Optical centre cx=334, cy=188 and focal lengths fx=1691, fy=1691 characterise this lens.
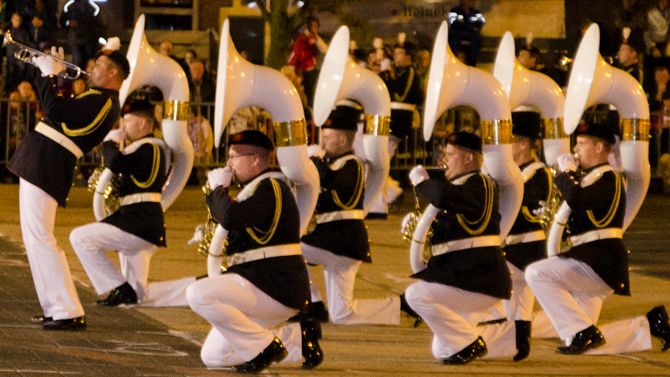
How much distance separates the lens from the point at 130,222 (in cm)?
1237

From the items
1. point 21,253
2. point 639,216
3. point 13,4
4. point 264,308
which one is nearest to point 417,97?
point 639,216

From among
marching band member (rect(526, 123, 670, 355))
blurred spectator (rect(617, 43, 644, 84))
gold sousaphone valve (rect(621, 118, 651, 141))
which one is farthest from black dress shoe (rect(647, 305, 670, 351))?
blurred spectator (rect(617, 43, 644, 84))

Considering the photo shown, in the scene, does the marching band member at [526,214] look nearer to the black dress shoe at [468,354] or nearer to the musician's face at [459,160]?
the black dress shoe at [468,354]

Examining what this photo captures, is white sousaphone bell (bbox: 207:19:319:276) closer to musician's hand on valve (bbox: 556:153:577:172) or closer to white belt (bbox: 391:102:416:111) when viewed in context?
musician's hand on valve (bbox: 556:153:577:172)

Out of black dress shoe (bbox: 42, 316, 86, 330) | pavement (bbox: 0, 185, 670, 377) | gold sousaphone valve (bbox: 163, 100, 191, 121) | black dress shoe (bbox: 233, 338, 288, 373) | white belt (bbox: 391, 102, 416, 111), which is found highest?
gold sousaphone valve (bbox: 163, 100, 191, 121)

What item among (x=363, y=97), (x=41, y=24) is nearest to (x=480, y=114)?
(x=363, y=97)

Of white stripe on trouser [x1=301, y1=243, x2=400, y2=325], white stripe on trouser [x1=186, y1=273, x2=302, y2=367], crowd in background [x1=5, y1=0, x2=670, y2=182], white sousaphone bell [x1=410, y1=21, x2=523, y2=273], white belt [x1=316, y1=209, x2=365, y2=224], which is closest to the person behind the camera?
white stripe on trouser [x1=186, y1=273, x2=302, y2=367]

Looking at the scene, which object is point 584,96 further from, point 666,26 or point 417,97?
point 666,26

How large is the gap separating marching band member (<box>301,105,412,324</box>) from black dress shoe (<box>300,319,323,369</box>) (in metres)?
1.87

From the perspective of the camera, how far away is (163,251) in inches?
607

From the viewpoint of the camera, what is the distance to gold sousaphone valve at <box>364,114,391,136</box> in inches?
487

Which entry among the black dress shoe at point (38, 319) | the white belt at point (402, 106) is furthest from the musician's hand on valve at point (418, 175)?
the white belt at point (402, 106)

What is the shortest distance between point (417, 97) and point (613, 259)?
791 centimetres

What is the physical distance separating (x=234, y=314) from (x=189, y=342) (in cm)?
122
